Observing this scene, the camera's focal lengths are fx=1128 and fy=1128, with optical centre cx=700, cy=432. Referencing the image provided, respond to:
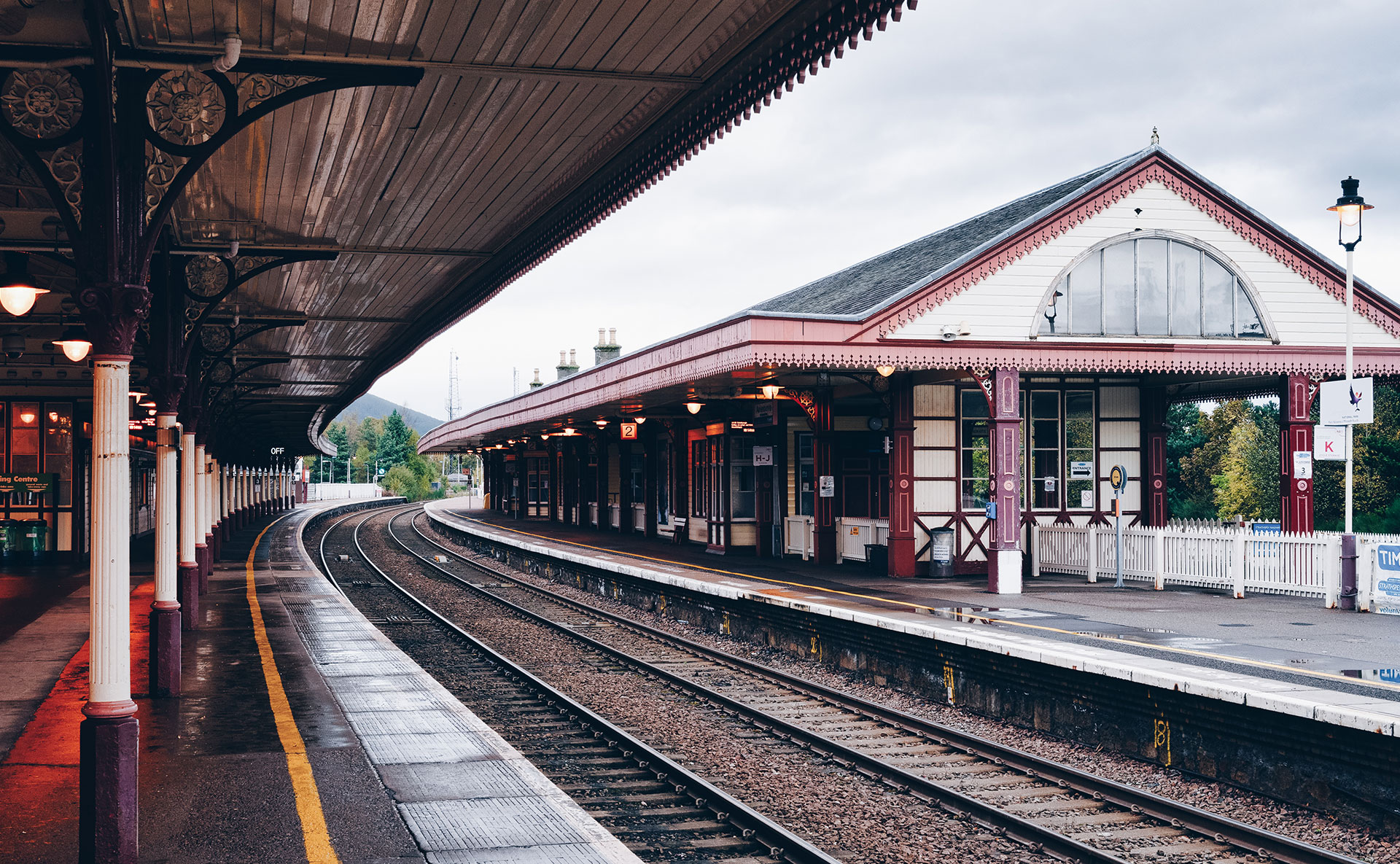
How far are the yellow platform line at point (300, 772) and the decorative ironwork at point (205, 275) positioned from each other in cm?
424

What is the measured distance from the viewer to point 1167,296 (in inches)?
744

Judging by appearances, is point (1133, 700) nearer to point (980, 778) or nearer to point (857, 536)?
point (980, 778)

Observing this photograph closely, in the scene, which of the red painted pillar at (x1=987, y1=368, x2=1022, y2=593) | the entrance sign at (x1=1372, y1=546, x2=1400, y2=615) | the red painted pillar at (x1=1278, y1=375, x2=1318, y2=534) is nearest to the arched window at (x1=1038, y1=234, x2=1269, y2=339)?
the red painted pillar at (x1=1278, y1=375, x2=1318, y2=534)

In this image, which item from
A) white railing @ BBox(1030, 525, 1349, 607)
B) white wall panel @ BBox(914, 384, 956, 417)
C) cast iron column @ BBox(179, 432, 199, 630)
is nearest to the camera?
cast iron column @ BBox(179, 432, 199, 630)

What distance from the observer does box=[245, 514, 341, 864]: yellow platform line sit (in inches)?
248

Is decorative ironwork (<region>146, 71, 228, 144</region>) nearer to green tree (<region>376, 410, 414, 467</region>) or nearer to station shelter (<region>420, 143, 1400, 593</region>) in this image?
station shelter (<region>420, 143, 1400, 593</region>)

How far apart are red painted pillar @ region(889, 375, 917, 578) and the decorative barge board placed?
132 inches

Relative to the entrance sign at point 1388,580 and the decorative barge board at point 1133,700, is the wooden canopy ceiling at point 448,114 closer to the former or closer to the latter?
the decorative barge board at point 1133,700

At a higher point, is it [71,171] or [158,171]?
[158,171]

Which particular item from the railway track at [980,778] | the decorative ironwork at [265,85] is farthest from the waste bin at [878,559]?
the decorative ironwork at [265,85]

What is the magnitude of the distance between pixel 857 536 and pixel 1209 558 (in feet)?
22.5

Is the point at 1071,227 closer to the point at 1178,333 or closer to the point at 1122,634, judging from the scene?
the point at 1178,333

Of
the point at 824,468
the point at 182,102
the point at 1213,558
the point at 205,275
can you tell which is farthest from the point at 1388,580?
the point at 205,275

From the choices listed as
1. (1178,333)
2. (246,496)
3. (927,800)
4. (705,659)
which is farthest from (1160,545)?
(246,496)
